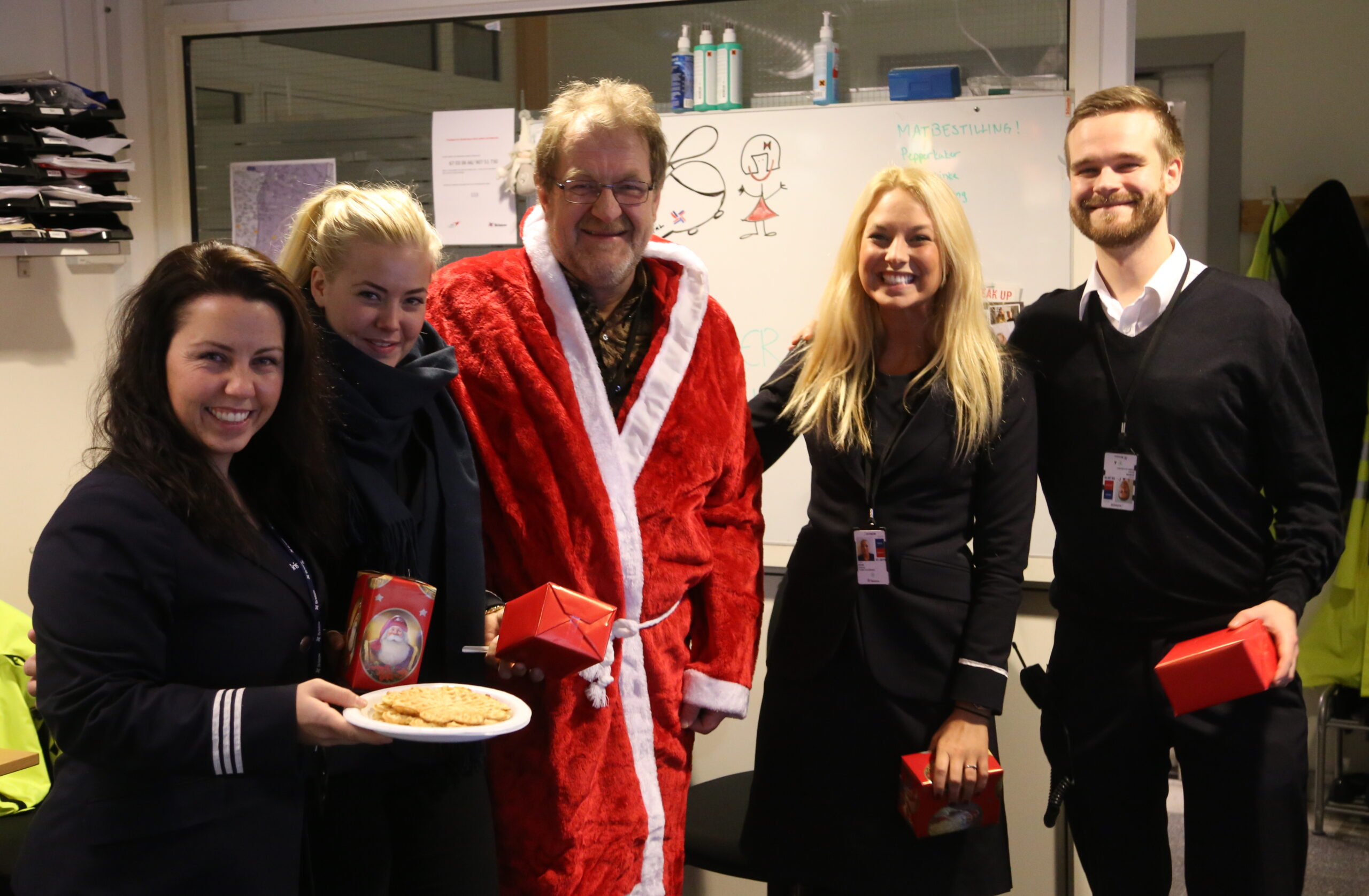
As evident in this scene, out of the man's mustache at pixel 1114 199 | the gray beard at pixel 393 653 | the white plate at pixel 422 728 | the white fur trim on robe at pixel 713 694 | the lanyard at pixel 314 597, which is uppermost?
the man's mustache at pixel 1114 199

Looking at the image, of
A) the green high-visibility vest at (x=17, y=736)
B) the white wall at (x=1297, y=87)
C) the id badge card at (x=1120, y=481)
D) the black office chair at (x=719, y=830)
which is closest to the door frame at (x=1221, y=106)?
the white wall at (x=1297, y=87)

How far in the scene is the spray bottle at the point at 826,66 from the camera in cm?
295

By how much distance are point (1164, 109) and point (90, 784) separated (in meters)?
1.89

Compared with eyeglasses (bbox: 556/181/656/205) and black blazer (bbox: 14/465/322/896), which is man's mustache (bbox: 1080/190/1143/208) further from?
black blazer (bbox: 14/465/322/896)

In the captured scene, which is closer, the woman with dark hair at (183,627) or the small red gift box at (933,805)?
the woman with dark hair at (183,627)

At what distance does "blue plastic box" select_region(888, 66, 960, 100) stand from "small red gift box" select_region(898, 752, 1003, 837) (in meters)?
1.75

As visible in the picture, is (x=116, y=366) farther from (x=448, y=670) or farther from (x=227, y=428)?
(x=448, y=670)

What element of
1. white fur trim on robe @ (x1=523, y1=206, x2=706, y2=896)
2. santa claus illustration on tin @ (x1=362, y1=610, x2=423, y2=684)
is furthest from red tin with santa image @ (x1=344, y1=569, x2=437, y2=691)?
white fur trim on robe @ (x1=523, y1=206, x2=706, y2=896)

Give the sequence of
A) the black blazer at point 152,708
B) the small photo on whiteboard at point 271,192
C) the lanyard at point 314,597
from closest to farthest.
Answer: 1. the black blazer at point 152,708
2. the lanyard at point 314,597
3. the small photo on whiteboard at point 271,192

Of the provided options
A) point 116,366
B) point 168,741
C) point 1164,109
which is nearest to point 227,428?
point 116,366

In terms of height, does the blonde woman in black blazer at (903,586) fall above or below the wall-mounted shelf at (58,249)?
below

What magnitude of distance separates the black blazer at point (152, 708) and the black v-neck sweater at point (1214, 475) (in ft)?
4.32

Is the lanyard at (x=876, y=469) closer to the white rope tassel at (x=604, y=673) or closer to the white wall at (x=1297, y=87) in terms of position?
the white rope tassel at (x=604, y=673)

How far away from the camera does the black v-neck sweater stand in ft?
6.03
